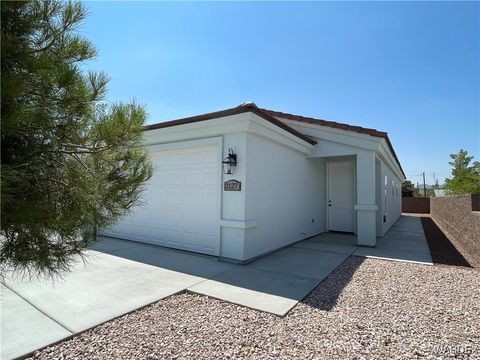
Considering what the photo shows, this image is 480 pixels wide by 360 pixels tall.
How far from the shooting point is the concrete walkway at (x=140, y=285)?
326cm

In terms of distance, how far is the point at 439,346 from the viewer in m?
2.96

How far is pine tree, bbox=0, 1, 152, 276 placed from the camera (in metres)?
1.51

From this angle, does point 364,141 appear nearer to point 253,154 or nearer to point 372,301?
point 253,154

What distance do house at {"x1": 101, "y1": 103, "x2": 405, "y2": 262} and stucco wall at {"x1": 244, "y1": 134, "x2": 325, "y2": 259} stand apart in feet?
0.08

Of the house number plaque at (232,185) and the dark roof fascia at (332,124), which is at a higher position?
the dark roof fascia at (332,124)

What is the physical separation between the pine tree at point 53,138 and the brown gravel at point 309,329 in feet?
4.85

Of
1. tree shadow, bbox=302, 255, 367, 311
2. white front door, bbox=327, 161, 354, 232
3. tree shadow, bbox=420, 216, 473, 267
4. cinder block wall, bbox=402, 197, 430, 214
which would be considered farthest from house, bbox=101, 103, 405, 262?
cinder block wall, bbox=402, 197, 430, 214

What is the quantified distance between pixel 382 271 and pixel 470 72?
7729mm

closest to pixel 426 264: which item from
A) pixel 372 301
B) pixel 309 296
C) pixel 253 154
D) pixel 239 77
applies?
pixel 372 301

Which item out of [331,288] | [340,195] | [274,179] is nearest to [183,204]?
[274,179]

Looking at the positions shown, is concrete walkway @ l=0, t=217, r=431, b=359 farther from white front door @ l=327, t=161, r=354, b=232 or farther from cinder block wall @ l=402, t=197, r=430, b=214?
cinder block wall @ l=402, t=197, r=430, b=214

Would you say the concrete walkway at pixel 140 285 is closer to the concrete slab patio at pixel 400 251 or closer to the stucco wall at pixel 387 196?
the concrete slab patio at pixel 400 251

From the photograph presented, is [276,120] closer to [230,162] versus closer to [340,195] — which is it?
[230,162]

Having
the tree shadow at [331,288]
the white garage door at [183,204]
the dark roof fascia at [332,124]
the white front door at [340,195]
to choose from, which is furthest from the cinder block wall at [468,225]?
the white garage door at [183,204]
